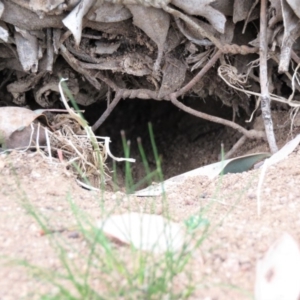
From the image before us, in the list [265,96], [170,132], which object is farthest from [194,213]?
[170,132]

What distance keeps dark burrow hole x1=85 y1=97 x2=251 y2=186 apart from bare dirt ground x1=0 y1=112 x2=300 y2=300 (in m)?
A: 0.63

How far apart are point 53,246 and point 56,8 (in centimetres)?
73

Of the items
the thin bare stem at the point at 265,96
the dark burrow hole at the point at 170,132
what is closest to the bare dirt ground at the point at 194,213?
the thin bare stem at the point at 265,96

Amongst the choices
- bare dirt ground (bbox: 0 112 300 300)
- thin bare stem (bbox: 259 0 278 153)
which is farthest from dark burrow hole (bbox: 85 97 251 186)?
bare dirt ground (bbox: 0 112 300 300)

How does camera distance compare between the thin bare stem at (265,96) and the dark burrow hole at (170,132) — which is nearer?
the thin bare stem at (265,96)

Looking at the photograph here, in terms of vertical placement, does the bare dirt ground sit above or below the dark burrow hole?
above

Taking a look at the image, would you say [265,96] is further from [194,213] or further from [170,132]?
[170,132]

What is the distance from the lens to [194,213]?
0.91 metres

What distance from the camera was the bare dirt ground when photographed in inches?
27.3

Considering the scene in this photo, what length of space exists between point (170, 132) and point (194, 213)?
1314 mm

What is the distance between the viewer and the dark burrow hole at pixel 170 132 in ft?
6.31

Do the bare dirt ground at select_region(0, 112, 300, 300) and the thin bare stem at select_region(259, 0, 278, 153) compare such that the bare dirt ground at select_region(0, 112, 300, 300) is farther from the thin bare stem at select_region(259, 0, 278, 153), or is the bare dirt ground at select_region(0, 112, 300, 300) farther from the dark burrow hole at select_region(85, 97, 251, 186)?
the dark burrow hole at select_region(85, 97, 251, 186)

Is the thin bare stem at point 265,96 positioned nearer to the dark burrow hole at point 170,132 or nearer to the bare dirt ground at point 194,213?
the bare dirt ground at point 194,213

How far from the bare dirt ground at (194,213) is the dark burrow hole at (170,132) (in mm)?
628
